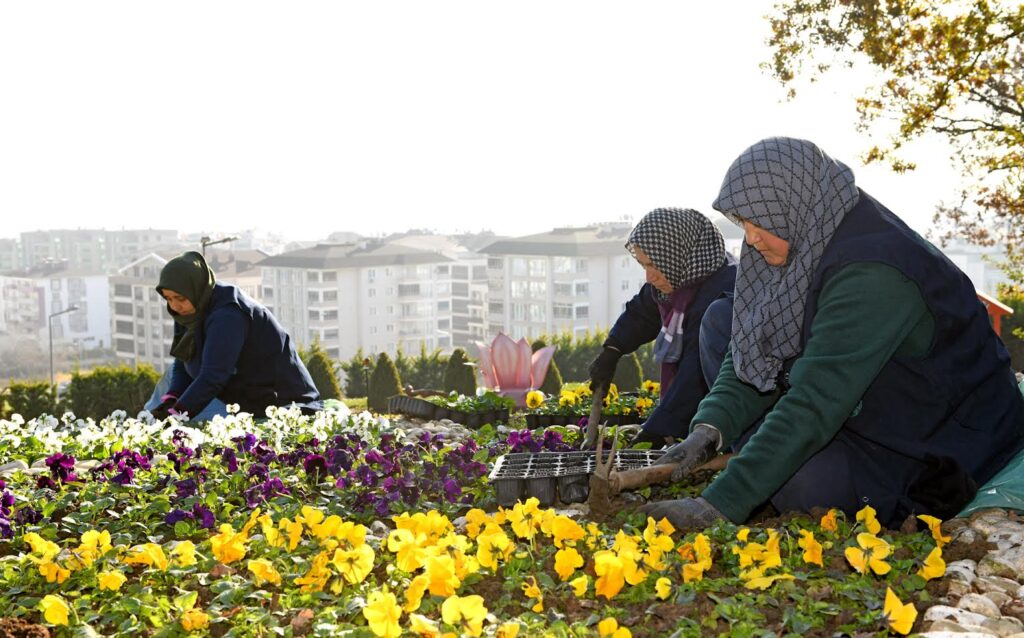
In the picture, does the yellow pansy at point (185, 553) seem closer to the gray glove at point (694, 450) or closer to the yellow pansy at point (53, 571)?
the yellow pansy at point (53, 571)

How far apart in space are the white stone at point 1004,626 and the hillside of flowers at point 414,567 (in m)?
0.17

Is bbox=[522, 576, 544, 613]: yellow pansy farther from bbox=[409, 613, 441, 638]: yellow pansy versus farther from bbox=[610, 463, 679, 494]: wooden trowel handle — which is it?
bbox=[610, 463, 679, 494]: wooden trowel handle

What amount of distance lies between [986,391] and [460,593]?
59.4 inches

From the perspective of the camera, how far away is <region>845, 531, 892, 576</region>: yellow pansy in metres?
1.96

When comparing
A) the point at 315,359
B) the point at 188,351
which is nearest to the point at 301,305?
the point at 315,359

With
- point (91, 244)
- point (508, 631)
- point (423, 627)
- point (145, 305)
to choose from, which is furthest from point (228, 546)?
point (91, 244)

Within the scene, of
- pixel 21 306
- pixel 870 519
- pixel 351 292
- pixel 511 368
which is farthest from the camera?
pixel 21 306

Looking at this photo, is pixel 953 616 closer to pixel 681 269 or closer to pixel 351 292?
pixel 681 269

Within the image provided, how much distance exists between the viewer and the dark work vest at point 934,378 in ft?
7.93

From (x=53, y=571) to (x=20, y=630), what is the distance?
0.24m

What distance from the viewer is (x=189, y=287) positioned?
5.05 meters

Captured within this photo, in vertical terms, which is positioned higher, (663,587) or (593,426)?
(663,587)

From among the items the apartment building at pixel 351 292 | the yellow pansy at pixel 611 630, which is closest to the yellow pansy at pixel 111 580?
the yellow pansy at pixel 611 630

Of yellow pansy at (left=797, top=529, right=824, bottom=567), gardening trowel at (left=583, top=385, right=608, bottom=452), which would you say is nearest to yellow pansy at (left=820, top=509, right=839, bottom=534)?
yellow pansy at (left=797, top=529, right=824, bottom=567)
